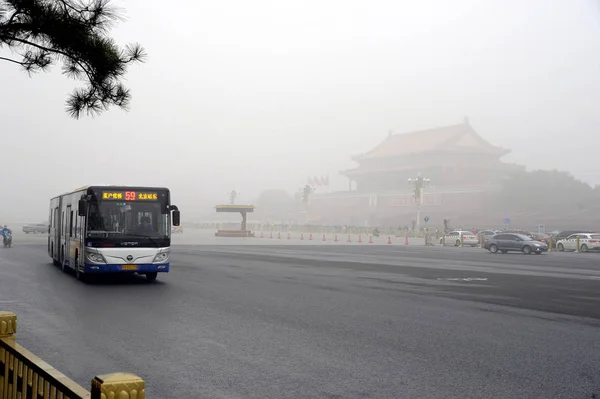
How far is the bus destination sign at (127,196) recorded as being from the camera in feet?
52.4

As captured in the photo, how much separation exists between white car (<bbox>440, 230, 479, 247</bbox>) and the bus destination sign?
3592 centimetres

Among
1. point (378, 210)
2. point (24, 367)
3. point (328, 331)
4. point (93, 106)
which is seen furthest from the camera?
point (378, 210)

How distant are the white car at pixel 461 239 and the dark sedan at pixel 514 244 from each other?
8.65 m

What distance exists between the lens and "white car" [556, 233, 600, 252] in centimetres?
4074

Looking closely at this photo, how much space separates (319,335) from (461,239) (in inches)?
1625

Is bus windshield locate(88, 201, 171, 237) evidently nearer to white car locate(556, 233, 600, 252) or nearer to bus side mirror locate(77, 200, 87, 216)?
bus side mirror locate(77, 200, 87, 216)

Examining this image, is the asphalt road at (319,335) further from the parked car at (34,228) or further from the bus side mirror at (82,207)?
the parked car at (34,228)

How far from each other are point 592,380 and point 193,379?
4.11 metres

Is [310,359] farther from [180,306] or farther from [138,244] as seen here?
[138,244]

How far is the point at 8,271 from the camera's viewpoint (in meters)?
19.4

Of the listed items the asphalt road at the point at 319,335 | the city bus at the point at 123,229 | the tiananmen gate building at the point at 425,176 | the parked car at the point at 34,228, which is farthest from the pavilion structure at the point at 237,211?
the city bus at the point at 123,229

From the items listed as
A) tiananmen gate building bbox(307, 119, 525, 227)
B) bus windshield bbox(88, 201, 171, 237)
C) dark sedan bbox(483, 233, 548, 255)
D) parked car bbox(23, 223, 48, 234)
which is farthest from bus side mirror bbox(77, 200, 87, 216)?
tiananmen gate building bbox(307, 119, 525, 227)

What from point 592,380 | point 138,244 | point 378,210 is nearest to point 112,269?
point 138,244

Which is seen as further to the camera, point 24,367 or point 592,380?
point 592,380
